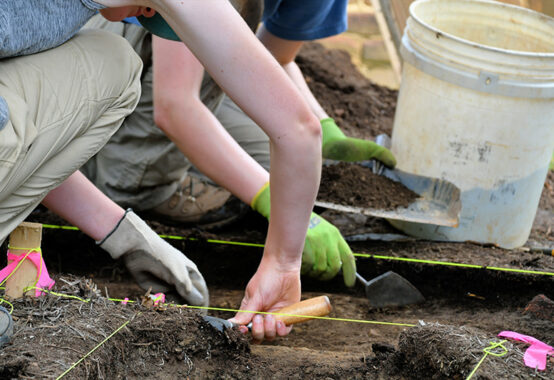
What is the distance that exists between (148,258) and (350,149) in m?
1.13

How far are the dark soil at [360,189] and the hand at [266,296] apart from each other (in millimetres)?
695

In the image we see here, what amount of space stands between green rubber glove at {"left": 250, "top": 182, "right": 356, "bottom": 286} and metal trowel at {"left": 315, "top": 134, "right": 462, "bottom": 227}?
0.98 feet

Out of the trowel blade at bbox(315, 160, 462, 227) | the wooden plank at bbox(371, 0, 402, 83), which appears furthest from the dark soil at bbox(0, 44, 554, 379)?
the wooden plank at bbox(371, 0, 402, 83)

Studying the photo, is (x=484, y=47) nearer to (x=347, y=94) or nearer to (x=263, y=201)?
(x=263, y=201)

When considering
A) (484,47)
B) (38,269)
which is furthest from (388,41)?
(38,269)

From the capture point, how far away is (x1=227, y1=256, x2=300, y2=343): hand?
5.67 ft

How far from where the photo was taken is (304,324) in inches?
82.6

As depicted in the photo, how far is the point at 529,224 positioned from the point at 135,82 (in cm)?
170

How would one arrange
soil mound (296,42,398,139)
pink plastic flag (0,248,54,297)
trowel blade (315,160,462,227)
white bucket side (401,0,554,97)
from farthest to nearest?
soil mound (296,42,398,139) < trowel blade (315,160,462,227) < white bucket side (401,0,554,97) < pink plastic flag (0,248,54,297)

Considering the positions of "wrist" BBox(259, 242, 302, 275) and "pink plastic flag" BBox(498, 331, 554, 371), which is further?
"wrist" BBox(259, 242, 302, 275)

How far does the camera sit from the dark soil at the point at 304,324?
55.1 inches

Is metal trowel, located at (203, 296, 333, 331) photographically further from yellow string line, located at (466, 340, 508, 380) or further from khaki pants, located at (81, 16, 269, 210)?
khaki pants, located at (81, 16, 269, 210)

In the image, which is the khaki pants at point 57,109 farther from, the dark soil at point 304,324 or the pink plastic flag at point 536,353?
the pink plastic flag at point 536,353

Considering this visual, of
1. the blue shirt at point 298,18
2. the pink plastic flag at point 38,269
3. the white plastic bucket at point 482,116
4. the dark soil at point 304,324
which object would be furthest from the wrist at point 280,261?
the blue shirt at point 298,18
